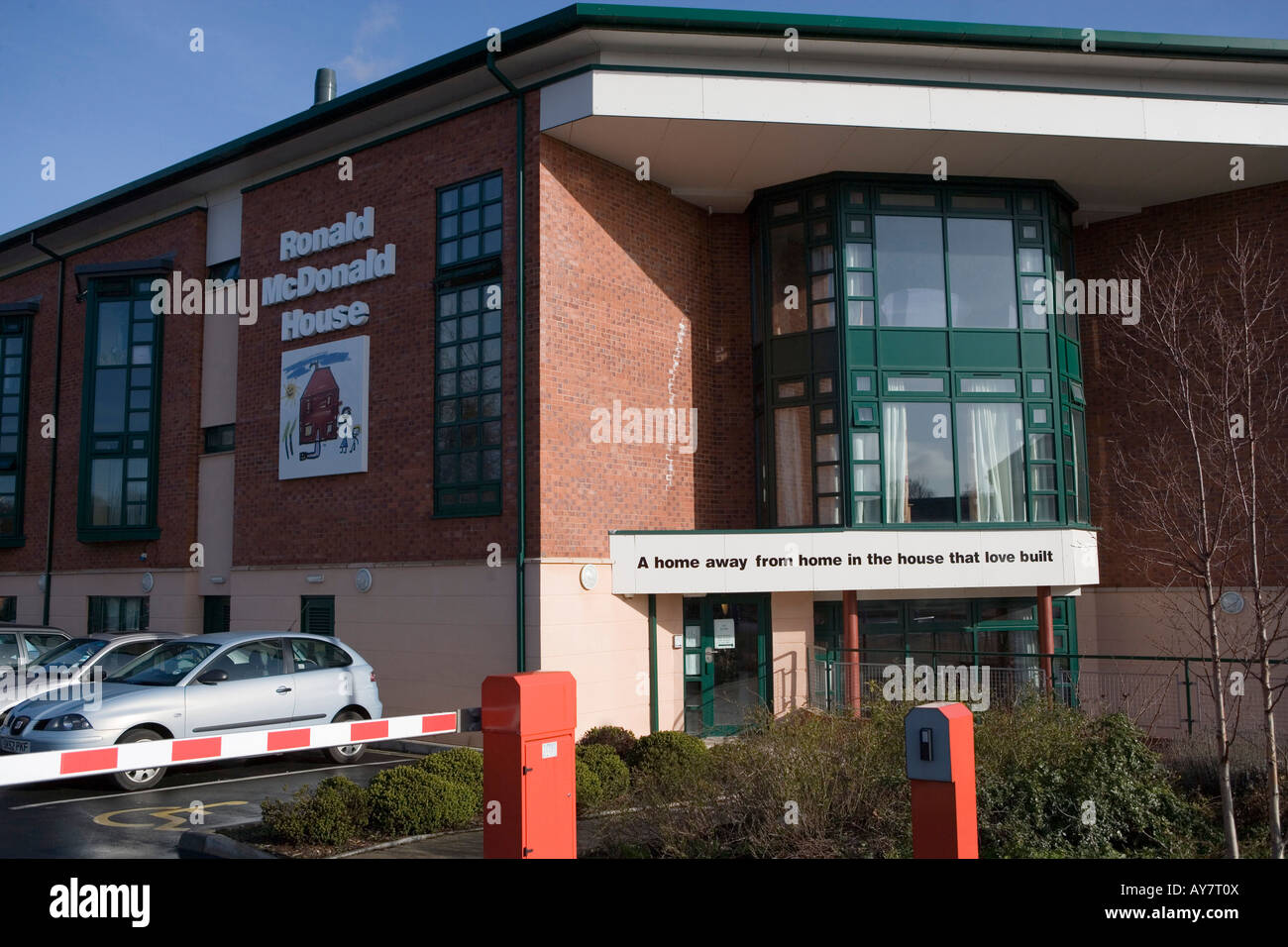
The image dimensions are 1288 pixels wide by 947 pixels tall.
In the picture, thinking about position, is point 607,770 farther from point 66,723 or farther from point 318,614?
point 318,614

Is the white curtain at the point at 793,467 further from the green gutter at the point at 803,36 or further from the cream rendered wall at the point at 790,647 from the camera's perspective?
the green gutter at the point at 803,36

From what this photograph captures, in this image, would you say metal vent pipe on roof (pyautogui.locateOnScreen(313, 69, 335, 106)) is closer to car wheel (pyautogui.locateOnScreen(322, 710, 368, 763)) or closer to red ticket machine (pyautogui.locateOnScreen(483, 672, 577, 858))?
car wheel (pyautogui.locateOnScreen(322, 710, 368, 763))

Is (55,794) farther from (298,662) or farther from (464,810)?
(464,810)

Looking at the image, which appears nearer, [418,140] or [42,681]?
[42,681]

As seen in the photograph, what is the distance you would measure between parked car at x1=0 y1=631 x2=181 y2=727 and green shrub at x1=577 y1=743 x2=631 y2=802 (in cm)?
635

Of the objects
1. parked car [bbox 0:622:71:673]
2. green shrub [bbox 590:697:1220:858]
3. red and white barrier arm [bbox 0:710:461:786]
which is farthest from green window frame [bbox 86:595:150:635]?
green shrub [bbox 590:697:1220:858]

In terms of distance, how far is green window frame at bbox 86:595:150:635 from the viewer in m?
21.4

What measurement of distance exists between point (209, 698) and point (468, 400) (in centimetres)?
587
